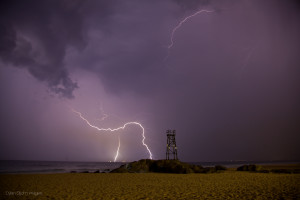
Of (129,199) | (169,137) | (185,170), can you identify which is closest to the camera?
(129,199)

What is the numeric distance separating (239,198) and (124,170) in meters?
18.3

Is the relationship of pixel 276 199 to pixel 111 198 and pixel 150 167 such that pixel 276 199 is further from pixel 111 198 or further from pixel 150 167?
pixel 150 167

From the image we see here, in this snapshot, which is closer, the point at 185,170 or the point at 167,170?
the point at 185,170

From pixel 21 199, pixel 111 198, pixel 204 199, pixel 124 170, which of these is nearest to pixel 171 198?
pixel 204 199

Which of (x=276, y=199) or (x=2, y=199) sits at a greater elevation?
(x=276, y=199)

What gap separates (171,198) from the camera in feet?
26.2

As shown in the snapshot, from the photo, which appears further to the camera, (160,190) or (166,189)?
(166,189)

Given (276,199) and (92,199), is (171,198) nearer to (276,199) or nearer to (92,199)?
(92,199)

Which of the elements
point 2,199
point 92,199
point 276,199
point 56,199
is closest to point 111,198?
point 92,199

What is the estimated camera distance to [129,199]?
7961 mm

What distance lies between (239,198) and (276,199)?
1.31 meters

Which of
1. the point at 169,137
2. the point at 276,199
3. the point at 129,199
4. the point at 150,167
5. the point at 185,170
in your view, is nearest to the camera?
the point at 276,199

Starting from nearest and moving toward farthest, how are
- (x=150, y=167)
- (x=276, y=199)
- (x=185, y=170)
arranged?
(x=276, y=199) → (x=185, y=170) → (x=150, y=167)

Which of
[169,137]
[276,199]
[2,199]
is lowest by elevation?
[2,199]
